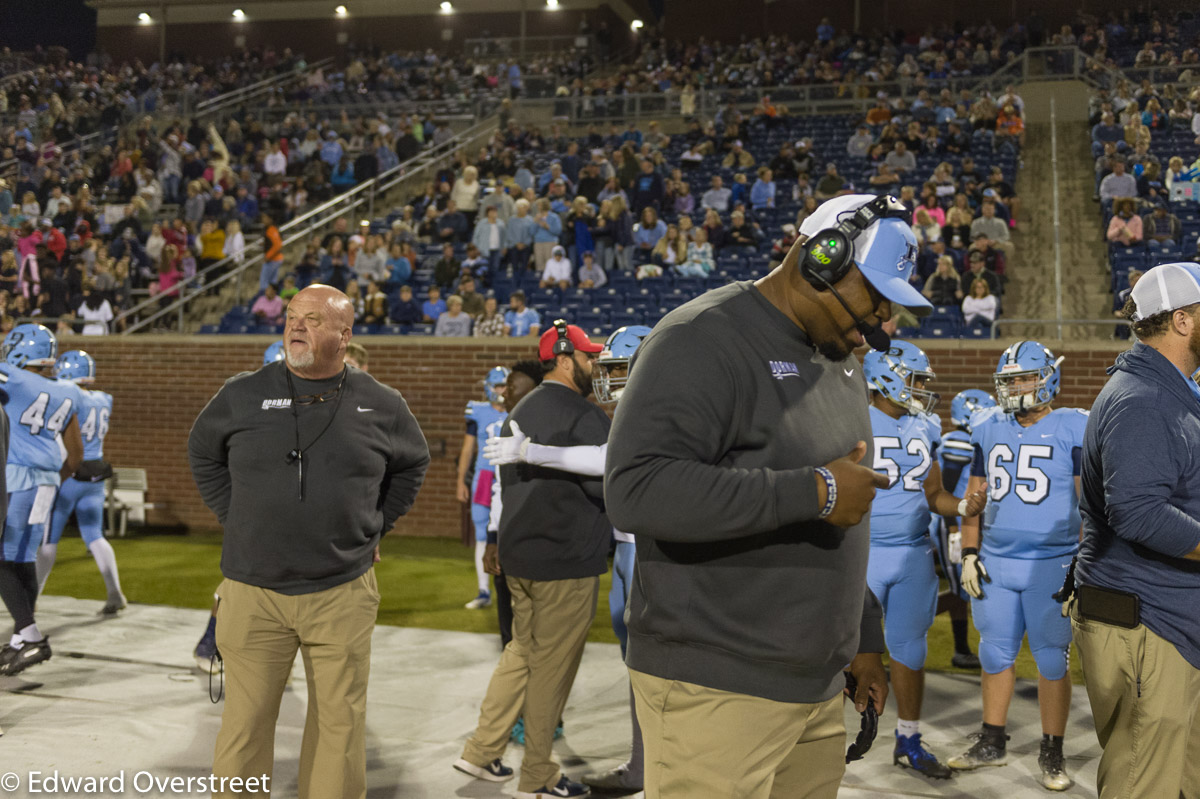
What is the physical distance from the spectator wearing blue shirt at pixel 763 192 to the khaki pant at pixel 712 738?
1421cm

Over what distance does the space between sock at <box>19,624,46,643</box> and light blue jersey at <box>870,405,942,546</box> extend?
17.4 ft

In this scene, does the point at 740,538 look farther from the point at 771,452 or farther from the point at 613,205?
the point at 613,205

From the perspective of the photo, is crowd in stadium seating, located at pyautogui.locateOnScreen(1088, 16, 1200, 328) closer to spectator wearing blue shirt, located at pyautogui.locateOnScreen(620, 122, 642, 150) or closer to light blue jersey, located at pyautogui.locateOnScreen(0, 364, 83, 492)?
spectator wearing blue shirt, located at pyautogui.locateOnScreen(620, 122, 642, 150)

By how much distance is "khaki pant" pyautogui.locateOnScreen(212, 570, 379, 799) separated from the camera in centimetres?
376

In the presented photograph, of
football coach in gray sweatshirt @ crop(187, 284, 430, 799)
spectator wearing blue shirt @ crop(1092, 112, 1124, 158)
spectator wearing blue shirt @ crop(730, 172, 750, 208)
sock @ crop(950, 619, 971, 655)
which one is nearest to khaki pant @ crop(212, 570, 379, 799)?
football coach in gray sweatshirt @ crop(187, 284, 430, 799)

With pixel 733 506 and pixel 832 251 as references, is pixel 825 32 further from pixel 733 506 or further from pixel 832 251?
pixel 733 506

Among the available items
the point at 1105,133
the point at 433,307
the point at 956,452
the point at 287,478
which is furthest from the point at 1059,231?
the point at 287,478

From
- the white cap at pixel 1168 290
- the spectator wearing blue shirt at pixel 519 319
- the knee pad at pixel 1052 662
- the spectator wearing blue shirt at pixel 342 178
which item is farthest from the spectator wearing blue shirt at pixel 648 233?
the white cap at pixel 1168 290

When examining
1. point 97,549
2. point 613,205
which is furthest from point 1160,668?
point 613,205

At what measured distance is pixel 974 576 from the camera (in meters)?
5.09

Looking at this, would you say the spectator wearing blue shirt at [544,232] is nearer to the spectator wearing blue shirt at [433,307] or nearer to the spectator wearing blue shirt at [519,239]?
the spectator wearing blue shirt at [519,239]

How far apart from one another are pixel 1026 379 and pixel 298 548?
11.5ft

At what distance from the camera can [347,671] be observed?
3861 millimetres

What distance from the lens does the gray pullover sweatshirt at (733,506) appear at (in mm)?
2156
